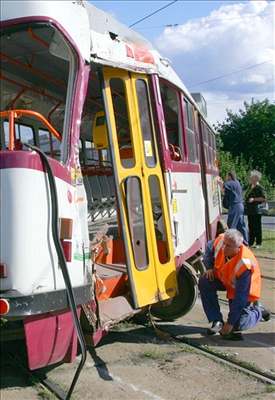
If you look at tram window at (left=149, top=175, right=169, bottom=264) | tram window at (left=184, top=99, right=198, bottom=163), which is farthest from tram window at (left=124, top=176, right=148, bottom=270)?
tram window at (left=184, top=99, right=198, bottom=163)

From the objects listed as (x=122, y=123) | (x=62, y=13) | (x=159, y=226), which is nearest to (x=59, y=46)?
(x=62, y=13)

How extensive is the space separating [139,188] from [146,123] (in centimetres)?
70

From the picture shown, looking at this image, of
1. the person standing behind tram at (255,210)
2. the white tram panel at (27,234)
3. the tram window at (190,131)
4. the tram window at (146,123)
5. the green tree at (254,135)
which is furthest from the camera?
the green tree at (254,135)

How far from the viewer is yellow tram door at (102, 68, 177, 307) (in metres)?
5.72

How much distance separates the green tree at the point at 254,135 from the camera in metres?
48.3

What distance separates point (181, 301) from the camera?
6.96m

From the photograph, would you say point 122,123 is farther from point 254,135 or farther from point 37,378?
point 254,135

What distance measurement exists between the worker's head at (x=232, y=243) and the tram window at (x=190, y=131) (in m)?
1.83

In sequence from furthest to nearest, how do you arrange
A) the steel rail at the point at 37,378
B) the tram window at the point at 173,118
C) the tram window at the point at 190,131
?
the tram window at the point at 190,131
the tram window at the point at 173,118
the steel rail at the point at 37,378

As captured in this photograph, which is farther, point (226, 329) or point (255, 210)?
point (255, 210)

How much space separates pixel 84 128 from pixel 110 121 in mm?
2173

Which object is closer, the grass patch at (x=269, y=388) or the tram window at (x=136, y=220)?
the grass patch at (x=269, y=388)

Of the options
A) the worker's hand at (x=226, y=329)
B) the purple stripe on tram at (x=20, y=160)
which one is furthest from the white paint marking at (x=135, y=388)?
the purple stripe on tram at (x=20, y=160)

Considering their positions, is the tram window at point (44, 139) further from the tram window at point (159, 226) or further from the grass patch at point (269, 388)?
the grass patch at point (269, 388)
